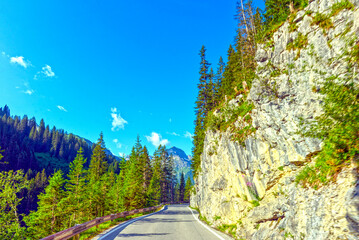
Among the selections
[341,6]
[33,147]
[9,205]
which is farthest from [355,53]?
[33,147]

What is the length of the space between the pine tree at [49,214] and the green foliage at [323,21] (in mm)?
22236

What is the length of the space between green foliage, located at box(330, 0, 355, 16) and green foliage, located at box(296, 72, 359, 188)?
328 centimetres

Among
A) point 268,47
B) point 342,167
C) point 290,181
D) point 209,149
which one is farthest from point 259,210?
point 209,149

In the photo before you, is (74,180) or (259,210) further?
(74,180)

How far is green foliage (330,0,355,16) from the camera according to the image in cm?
695

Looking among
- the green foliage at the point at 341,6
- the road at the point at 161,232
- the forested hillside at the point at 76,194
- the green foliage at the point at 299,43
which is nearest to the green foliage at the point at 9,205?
the forested hillside at the point at 76,194

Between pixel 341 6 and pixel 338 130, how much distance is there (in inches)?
221

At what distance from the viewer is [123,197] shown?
82.2ft

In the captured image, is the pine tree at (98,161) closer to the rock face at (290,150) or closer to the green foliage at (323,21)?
the rock face at (290,150)

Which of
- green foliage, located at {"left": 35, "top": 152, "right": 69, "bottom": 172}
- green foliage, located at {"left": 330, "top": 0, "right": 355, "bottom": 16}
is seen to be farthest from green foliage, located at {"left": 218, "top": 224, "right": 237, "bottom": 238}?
green foliage, located at {"left": 35, "top": 152, "right": 69, "bottom": 172}

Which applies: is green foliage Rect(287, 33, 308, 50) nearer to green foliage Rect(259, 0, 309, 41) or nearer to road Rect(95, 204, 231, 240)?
green foliage Rect(259, 0, 309, 41)

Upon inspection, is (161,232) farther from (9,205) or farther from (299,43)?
(299,43)

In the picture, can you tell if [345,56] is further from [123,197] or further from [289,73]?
[123,197]

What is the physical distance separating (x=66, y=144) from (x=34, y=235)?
591ft
